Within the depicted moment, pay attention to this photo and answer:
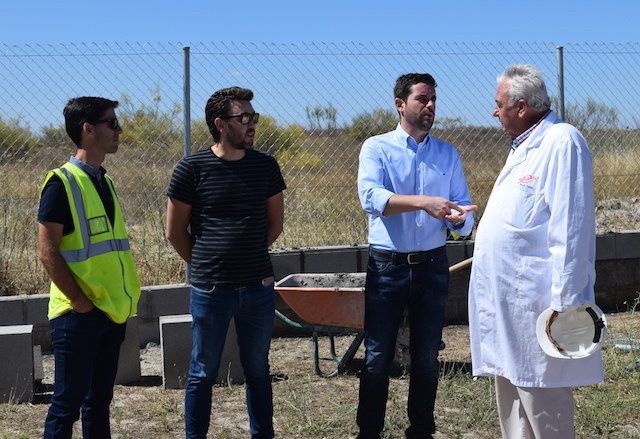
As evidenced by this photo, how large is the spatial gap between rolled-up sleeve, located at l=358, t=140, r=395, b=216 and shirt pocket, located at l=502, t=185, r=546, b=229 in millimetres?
991

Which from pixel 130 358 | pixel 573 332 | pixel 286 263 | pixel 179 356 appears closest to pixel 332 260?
pixel 286 263

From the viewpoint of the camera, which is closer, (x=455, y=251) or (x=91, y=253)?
(x=91, y=253)

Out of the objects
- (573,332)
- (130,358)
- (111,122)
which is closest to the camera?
(573,332)

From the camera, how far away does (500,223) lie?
412 centimetres

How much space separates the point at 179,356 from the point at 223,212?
222 cm

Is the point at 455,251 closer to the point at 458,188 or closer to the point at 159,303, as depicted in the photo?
the point at 159,303

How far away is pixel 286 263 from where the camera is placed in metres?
8.36

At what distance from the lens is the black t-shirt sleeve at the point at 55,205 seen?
14.4 ft

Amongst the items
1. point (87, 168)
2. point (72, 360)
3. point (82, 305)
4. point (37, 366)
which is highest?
point (87, 168)

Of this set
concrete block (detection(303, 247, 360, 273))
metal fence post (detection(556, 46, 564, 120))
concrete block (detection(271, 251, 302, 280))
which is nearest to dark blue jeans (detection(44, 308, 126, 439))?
concrete block (detection(271, 251, 302, 280))

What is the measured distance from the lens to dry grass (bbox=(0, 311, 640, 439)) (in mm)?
5715

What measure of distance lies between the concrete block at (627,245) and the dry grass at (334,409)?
2033 millimetres

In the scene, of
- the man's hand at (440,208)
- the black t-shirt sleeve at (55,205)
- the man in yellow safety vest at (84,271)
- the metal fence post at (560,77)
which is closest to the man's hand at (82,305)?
the man in yellow safety vest at (84,271)

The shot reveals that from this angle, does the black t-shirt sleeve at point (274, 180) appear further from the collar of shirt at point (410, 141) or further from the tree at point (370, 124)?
the tree at point (370, 124)
